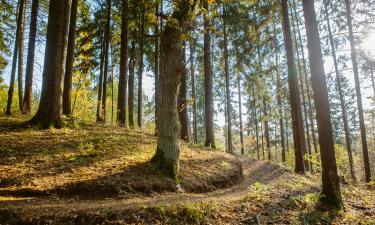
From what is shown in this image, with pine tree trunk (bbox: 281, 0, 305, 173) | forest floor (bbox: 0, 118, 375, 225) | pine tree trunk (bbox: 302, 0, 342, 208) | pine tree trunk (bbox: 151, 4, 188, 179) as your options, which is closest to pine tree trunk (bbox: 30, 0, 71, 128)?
forest floor (bbox: 0, 118, 375, 225)

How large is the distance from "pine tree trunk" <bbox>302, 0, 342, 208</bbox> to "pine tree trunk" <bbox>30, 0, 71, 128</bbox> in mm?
8718

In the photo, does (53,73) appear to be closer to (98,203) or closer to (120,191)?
(120,191)

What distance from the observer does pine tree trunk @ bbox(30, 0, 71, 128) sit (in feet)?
34.4

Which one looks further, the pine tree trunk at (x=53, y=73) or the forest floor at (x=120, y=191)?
the pine tree trunk at (x=53, y=73)

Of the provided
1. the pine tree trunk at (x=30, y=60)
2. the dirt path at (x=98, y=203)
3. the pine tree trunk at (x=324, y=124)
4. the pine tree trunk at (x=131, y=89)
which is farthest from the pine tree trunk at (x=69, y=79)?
the pine tree trunk at (x=324, y=124)

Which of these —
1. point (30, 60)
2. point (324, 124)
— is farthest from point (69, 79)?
point (324, 124)

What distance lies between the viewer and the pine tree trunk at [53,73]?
10477mm

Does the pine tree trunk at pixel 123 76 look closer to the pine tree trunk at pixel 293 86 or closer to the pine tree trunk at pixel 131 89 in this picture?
the pine tree trunk at pixel 131 89

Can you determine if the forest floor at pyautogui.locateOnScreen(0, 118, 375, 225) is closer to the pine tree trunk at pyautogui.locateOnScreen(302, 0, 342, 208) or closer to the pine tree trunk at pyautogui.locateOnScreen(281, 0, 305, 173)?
the pine tree trunk at pyautogui.locateOnScreen(302, 0, 342, 208)

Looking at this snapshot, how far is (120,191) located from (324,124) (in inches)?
234

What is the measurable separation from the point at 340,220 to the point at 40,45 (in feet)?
51.0

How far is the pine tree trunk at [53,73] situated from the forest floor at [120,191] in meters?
0.60

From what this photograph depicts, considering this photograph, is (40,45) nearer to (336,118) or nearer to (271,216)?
(271,216)

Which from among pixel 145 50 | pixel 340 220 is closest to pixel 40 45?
pixel 145 50
